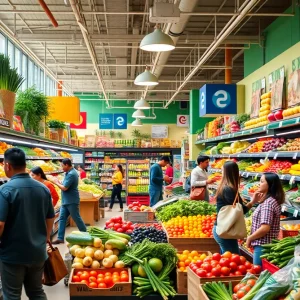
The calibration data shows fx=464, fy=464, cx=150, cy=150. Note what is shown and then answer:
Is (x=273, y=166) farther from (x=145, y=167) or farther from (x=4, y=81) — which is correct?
(x=145, y=167)

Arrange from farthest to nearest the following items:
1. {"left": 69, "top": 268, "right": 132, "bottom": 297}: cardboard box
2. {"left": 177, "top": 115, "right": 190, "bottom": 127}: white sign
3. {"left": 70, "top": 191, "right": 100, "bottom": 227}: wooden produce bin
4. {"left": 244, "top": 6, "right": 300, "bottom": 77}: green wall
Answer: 1. {"left": 177, "top": 115, "right": 190, "bottom": 127}: white sign
2. {"left": 70, "top": 191, "right": 100, "bottom": 227}: wooden produce bin
3. {"left": 244, "top": 6, "right": 300, "bottom": 77}: green wall
4. {"left": 69, "top": 268, "right": 132, "bottom": 297}: cardboard box

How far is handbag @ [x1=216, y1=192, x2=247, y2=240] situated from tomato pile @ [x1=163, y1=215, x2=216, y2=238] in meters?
1.12

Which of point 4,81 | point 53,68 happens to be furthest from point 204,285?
point 53,68

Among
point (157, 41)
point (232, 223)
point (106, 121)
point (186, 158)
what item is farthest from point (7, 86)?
point (106, 121)

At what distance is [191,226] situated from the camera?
635 cm

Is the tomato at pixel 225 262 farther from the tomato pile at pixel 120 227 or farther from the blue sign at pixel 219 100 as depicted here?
the blue sign at pixel 219 100

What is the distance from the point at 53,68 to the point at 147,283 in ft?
57.1

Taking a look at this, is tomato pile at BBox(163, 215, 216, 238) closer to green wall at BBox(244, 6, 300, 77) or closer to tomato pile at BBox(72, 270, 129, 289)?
tomato pile at BBox(72, 270, 129, 289)

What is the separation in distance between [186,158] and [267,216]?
13.5 metres

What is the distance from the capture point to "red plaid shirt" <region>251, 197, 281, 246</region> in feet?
14.6

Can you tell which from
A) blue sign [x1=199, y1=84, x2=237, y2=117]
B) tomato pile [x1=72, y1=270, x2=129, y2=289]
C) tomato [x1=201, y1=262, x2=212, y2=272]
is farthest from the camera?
blue sign [x1=199, y1=84, x2=237, y2=117]

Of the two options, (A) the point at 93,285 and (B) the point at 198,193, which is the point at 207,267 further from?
(B) the point at 198,193

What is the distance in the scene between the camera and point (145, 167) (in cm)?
1902

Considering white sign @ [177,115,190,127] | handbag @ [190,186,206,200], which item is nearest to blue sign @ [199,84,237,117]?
handbag @ [190,186,206,200]
